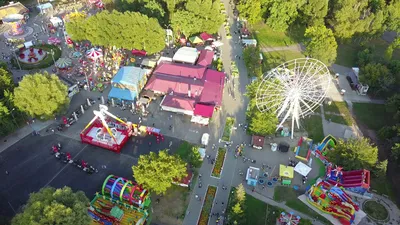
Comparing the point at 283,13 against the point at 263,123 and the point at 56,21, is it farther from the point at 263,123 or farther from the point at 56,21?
the point at 56,21

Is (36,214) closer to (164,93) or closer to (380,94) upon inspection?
(164,93)

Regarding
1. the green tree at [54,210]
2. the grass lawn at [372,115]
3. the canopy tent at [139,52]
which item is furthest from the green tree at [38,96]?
the grass lawn at [372,115]

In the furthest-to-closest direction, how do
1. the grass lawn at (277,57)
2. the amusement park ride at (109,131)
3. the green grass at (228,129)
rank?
the grass lawn at (277,57) → the green grass at (228,129) → the amusement park ride at (109,131)

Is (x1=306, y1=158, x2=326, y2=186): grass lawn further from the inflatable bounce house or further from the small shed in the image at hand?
the inflatable bounce house

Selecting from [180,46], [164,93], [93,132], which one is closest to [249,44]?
[180,46]

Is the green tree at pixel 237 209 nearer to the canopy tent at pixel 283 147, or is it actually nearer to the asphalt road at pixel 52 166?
the canopy tent at pixel 283 147

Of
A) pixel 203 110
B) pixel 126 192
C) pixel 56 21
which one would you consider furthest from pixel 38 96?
pixel 56 21

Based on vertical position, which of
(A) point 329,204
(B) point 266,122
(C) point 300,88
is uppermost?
(C) point 300,88
